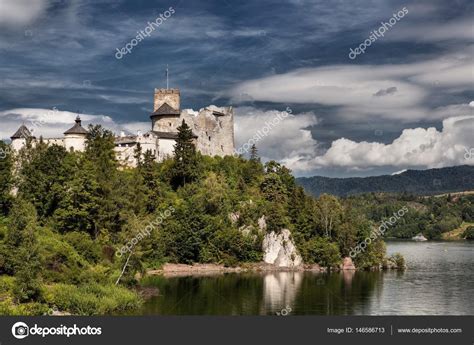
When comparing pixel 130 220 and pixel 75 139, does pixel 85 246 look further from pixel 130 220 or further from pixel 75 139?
pixel 75 139

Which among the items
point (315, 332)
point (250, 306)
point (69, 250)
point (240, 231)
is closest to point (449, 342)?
point (315, 332)

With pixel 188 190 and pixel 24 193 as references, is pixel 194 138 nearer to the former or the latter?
pixel 188 190

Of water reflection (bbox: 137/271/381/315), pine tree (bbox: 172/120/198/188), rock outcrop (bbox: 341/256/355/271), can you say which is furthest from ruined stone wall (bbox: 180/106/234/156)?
rock outcrop (bbox: 341/256/355/271)

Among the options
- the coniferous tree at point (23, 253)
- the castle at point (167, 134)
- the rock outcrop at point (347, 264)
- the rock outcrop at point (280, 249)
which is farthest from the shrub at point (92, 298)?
the rock outcrop at point (347, 264)

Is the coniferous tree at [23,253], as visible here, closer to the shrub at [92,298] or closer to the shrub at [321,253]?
the shrub at [92,298]

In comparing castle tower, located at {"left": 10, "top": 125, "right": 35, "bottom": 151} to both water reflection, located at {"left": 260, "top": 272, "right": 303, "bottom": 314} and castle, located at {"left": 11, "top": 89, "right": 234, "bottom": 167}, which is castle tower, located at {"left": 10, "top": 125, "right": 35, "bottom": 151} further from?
water reflection, located at {"left": 260, "top": 272, "right": 303, "bottom": 314}

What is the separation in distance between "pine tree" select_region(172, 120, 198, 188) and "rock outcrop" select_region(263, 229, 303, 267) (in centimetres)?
1129

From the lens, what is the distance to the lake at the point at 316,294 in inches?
1702

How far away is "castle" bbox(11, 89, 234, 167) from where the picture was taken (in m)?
72.6

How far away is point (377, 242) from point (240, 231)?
17.6 m

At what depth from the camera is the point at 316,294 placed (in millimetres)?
51062

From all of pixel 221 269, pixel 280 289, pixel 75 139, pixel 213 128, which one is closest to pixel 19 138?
pixel 75 139

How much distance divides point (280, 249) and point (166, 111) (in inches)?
895

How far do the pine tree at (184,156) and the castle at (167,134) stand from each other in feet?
16.0
